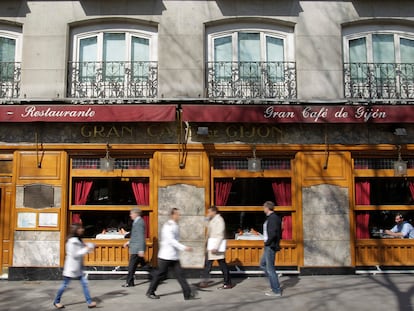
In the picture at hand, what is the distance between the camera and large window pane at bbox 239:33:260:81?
10.7 meters

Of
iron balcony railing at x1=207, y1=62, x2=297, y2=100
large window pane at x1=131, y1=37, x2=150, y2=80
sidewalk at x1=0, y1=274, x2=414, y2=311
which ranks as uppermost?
large window pane at x1=131, y1=37, x2=150, y2=80

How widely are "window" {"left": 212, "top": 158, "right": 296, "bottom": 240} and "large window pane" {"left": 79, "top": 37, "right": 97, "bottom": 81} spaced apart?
3805 millimetres

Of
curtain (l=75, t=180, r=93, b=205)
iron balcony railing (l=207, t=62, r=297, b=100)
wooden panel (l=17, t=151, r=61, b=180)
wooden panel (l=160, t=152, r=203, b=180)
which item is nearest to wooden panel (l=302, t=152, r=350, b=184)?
iron balcony railing (l=207, t=62, r=297, b=100)

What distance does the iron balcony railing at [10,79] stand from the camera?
10.5 metres

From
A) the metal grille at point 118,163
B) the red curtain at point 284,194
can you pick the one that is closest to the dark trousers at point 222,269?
the red curtain at point 284,194

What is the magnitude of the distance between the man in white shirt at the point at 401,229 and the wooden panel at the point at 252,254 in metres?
2.39

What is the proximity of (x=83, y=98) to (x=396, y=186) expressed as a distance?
7817mm

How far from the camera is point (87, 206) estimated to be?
33.5ft

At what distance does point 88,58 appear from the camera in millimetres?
Answer: 10805

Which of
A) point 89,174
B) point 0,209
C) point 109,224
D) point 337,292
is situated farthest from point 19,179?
point 337,292

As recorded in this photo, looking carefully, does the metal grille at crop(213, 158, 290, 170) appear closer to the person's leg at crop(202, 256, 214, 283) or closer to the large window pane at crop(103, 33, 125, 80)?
the person's leg at crop(202, 256, 214, 283)

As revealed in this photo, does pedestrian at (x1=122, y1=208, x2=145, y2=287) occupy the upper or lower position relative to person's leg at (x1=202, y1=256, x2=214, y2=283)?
upper

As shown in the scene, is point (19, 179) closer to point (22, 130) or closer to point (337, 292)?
point (22, 130)

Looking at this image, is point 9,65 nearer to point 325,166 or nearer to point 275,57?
point 275,57
